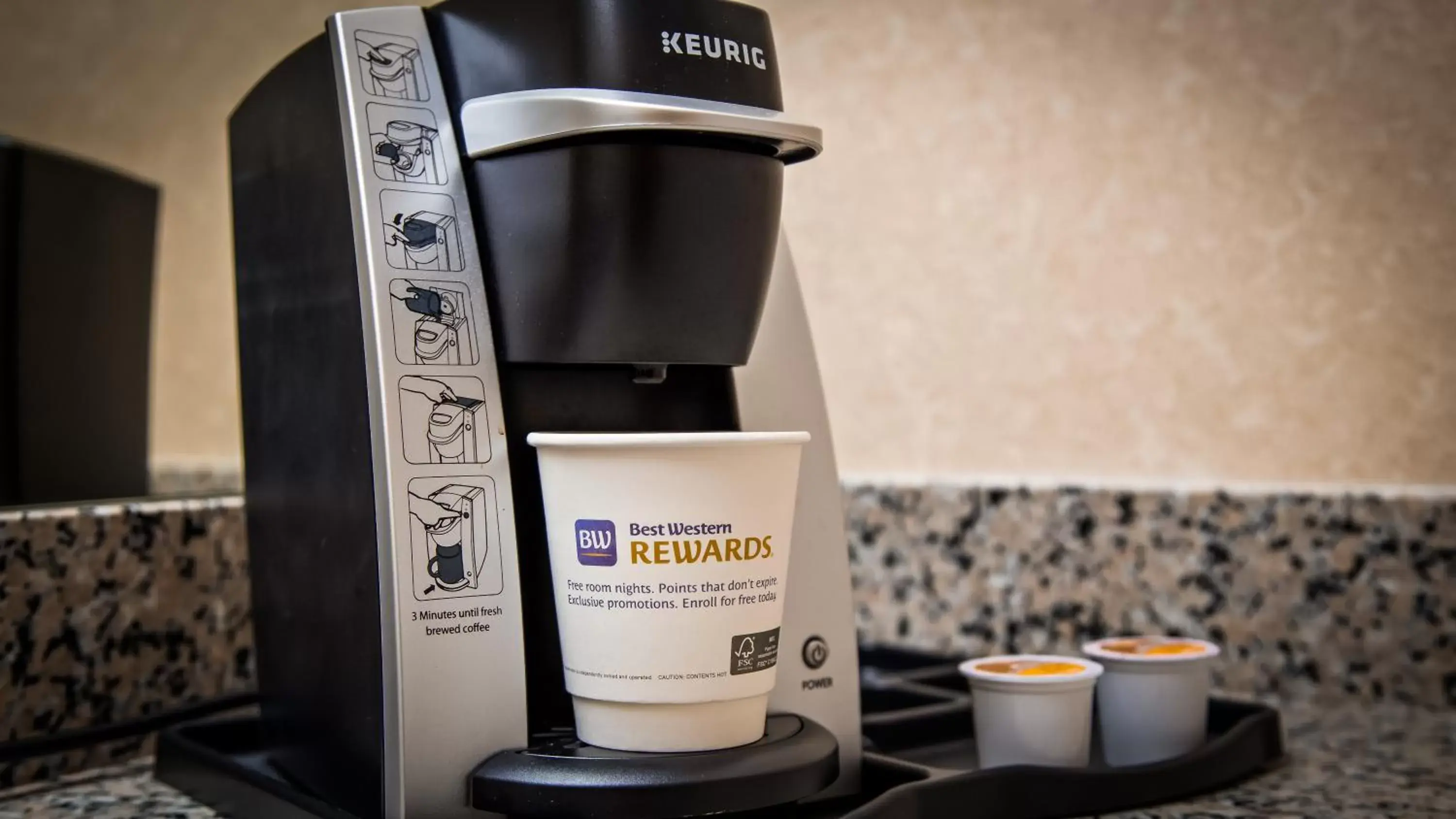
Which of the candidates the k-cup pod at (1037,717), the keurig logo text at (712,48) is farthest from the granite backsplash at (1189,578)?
the keurig logo text at (712,48)

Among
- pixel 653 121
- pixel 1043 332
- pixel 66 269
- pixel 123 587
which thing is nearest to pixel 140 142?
pixel 66 269

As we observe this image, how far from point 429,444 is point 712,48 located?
0.66ft

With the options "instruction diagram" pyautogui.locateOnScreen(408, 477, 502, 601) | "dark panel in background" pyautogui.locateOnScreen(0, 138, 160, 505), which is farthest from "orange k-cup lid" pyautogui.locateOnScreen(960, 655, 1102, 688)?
"dark panel in background" pyautogui.locateOnScreen(0, 138, 160, 505)

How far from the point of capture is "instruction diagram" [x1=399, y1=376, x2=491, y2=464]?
511 millimetres

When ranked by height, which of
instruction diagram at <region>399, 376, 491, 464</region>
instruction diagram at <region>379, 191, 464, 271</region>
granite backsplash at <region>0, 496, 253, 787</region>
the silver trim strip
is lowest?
granite backsplash at <region>0, 496, 253, 787</region>

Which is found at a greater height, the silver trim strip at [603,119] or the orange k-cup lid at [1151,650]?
the silver trim strip at [603,119]

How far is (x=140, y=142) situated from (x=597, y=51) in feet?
3.63

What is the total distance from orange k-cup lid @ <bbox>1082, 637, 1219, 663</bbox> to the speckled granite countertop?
0.24 feet

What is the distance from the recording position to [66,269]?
2.82 feet

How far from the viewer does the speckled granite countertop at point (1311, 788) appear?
2.05 feet

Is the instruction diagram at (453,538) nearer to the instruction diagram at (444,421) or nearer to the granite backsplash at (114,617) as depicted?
the instruction diagram at (444,421)

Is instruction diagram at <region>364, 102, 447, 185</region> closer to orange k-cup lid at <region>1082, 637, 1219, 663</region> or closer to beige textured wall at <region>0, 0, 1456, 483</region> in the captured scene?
orange k-cup lid at <region>1082, 637, 1219, 663</region>

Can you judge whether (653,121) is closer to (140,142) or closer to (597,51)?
(597,51)

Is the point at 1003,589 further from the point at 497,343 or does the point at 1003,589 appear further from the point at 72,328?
the point at 72,328
